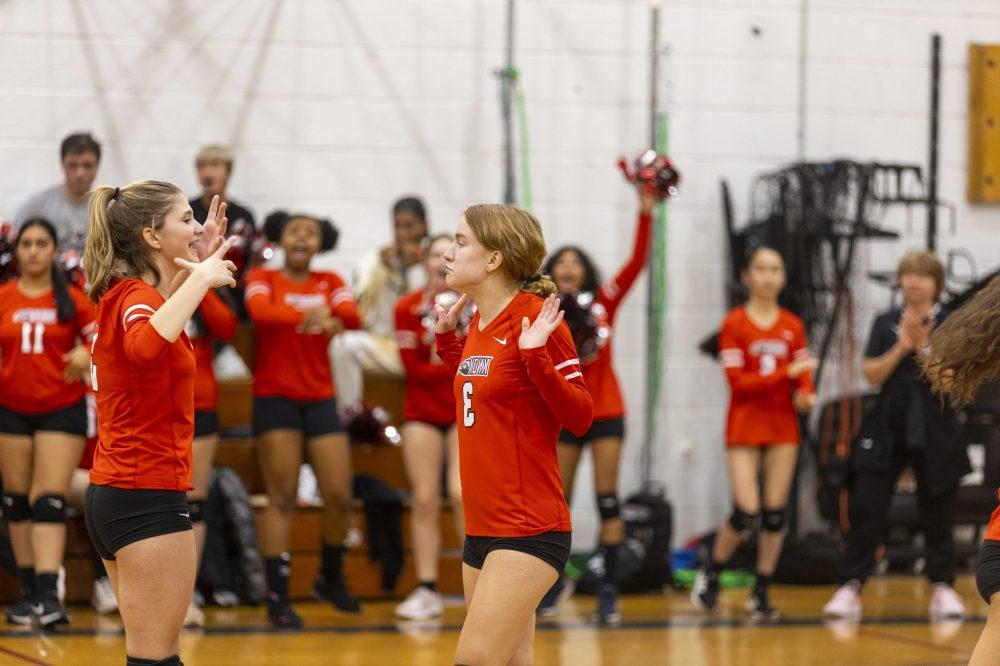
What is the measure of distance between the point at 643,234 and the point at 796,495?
243cm

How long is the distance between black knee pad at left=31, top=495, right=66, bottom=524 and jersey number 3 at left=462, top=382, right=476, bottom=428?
3065 millimetres

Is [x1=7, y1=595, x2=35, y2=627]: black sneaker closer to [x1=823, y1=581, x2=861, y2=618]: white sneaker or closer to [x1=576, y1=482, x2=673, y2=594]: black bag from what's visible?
[x1=576, y1=482, x2=673, y2=594]: black bag

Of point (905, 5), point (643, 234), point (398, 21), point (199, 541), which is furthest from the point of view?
point (905, 5)

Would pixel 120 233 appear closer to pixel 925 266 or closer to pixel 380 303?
pixel 380 303

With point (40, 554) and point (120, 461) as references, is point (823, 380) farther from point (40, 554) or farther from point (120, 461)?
point (120, 461)

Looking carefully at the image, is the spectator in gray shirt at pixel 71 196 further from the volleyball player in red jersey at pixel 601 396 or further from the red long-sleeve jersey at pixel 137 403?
the red long-sleeve jersey at pixel 137 403

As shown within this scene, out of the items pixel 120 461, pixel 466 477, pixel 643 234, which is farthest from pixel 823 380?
pixel 120 461

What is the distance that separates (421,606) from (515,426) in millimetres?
3262

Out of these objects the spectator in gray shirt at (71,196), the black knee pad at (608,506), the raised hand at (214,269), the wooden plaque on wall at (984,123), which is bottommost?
the black knee pad at (608,506)

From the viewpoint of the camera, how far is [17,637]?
5707 millimetres

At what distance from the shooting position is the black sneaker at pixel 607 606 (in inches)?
257

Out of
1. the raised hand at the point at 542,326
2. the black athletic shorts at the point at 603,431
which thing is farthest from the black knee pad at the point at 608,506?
the raised hand at the point at 542,326

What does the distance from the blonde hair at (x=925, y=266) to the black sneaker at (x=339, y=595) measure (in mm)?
3199

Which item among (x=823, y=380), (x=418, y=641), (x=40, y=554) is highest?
(x=823, y=380)
